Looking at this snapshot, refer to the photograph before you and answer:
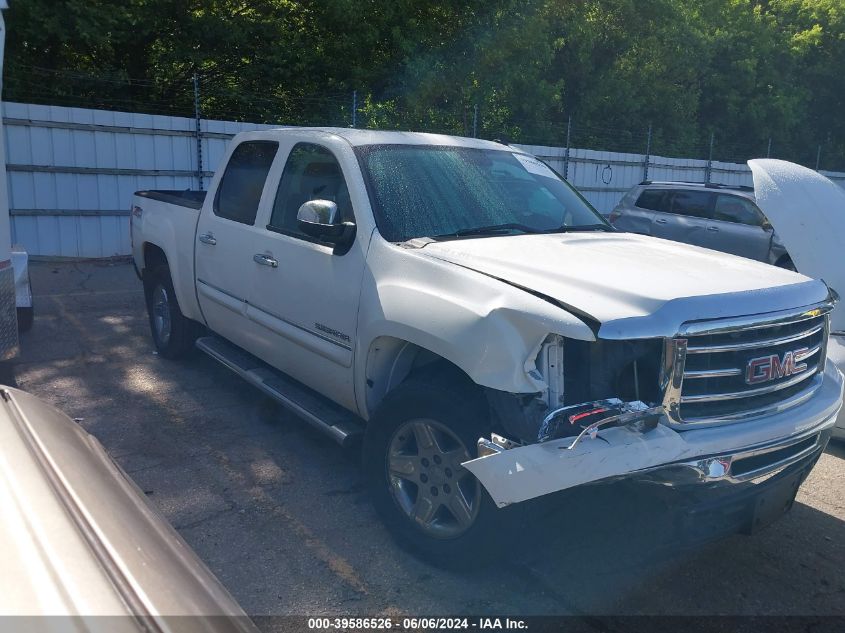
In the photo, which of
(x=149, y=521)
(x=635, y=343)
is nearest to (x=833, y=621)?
(x=635, y=343)

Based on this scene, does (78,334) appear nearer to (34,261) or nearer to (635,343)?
(34,261)

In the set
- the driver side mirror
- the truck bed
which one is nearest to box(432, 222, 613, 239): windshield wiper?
the driver side mirror

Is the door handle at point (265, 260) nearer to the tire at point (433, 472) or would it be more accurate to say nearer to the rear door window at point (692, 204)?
the tire at point (433, 472)

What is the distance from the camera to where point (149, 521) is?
177cm

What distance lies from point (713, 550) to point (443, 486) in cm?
146

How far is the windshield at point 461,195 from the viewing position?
162 inches

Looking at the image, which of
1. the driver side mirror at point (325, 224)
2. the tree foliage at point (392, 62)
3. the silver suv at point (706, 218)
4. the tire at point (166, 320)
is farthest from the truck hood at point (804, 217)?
the tree foliage at point (392, 62)

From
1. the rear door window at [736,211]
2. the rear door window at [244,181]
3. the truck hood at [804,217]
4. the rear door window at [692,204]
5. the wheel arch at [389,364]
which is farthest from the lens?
the rear door window at [692,204]

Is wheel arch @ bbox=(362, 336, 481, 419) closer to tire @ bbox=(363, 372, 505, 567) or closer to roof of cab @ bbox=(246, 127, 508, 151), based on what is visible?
tire @ bbox=(363, 372, 505, 567)

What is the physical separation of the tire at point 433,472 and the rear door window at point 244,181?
203cm

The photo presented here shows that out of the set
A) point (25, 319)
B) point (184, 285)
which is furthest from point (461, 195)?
point (25, 319)

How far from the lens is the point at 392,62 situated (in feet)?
55.1

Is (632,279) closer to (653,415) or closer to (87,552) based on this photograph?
(653,415)

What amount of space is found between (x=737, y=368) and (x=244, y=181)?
138 inches
